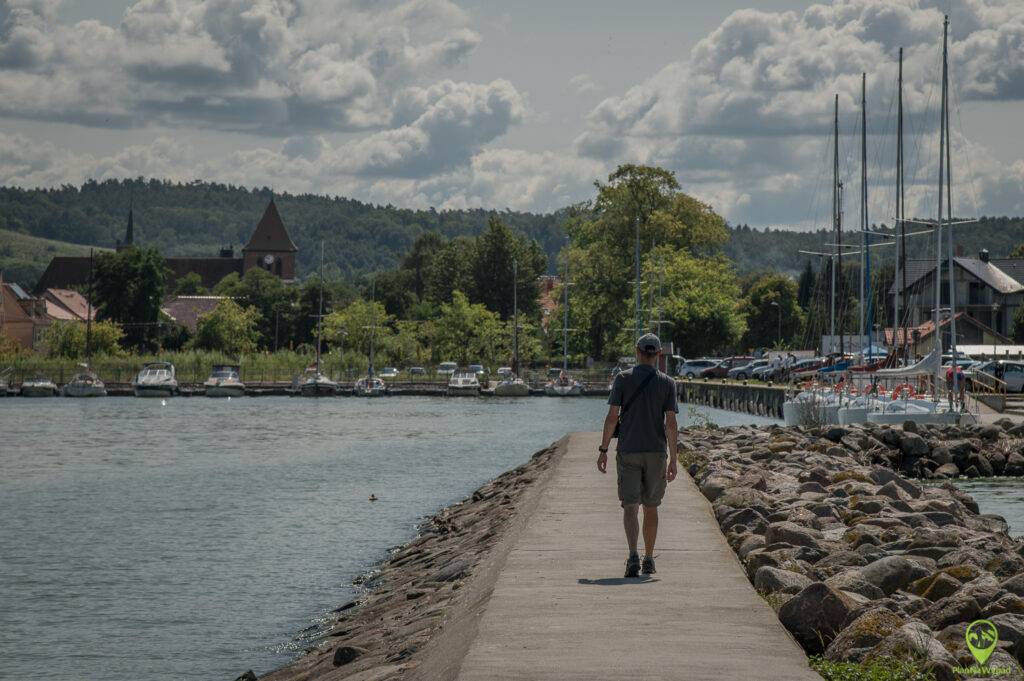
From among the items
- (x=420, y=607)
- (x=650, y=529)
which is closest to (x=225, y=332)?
(x=420, y=607)

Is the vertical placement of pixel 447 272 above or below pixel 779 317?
above

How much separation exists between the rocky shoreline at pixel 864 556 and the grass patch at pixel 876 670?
0.11 metres

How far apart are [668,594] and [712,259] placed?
112868 millimetres

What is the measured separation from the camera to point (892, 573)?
46.4ft

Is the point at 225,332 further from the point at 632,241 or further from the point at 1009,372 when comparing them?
the point at 1009,372

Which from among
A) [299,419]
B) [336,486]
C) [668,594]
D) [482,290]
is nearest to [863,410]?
[336,486]

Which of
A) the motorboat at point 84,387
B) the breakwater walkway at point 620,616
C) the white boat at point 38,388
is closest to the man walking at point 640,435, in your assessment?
the breakwater walkway at point 620,616

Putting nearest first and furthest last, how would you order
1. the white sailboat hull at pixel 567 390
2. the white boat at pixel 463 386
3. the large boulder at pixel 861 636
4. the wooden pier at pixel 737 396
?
the large boulder at pixel 861 636, the wooden pier at pixel 737 396, the white sailboat hull at pixel 567 390, the white boat at pixel 463 386

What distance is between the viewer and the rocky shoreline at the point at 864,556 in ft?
37.2

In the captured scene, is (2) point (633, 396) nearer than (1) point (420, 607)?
Yes

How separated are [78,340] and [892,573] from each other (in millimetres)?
139273

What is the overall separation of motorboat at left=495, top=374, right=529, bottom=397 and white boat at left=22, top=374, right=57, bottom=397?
3849cm

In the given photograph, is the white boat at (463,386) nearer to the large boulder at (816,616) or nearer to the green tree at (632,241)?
the green tree at (632,241)

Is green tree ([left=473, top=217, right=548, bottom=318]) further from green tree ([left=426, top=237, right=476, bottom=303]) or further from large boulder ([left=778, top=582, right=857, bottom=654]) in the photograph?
large boulder ([left=778, top=582, right=857, bottom=654])
